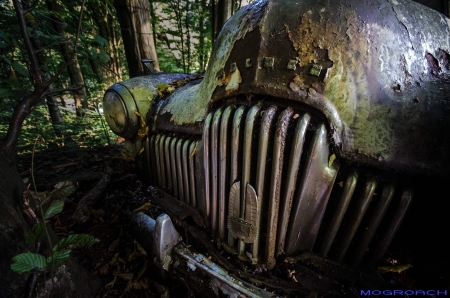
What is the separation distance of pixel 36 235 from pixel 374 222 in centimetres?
121

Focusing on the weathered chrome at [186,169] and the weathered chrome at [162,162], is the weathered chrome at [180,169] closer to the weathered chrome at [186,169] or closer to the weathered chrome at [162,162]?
the weathered chrome at [186,169]

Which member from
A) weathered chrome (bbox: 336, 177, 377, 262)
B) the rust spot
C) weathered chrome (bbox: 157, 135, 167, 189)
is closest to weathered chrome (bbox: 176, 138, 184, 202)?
weathered chrome (bbox: 157, 135, 167, 189)

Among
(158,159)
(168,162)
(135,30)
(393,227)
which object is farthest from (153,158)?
(135,30)

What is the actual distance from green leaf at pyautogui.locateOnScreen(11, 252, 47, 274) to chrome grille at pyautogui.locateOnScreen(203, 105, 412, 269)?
71 centimetres

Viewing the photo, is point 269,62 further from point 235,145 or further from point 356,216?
point 356,216

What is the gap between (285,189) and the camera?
3.04ft

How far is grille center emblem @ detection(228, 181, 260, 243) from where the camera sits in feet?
3.27

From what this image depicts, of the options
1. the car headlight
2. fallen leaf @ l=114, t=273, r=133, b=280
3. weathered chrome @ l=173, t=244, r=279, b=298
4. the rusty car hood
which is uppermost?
the rusty car hood

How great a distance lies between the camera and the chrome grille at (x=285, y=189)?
2.90 ft

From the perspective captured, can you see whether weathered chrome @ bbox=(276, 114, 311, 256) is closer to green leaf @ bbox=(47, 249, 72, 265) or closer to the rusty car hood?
the rusty car hood

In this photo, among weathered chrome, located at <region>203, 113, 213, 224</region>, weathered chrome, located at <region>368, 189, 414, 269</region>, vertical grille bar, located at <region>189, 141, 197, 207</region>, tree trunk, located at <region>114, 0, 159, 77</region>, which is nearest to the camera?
weathered chrome, located at <region>368, 189, 414, 269</region>

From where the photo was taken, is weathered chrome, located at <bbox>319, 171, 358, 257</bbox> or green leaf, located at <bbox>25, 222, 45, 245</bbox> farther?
weathered chrome, located at <bbox>319, 171, 358, 257</bbox>

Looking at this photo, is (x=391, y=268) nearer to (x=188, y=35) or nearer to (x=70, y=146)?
(x=70, y=146)

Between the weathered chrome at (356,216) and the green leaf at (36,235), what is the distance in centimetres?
113
